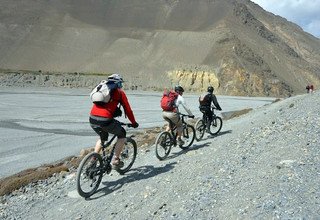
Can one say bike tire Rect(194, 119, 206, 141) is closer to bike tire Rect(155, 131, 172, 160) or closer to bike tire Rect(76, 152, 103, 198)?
bike tire Rect(155, 131, 172, 160)

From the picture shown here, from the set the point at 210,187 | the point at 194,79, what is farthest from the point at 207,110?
the point at 194,79

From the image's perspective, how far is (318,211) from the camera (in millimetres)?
6582

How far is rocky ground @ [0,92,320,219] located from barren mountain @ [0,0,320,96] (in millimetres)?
84809

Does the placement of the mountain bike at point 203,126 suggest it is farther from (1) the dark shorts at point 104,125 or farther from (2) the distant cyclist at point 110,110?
(2) the distant cyclist at point 110,110

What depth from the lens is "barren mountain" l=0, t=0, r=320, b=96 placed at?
10162 centimetres

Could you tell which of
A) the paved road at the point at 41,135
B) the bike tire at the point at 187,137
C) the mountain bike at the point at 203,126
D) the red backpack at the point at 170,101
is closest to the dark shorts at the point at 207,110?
the mountain bike at the point at 203,126

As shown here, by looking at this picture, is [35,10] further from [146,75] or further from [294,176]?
[294,176]

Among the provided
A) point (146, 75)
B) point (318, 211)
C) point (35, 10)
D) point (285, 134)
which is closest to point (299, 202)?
point (318, 211)

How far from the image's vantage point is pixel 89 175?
912cm

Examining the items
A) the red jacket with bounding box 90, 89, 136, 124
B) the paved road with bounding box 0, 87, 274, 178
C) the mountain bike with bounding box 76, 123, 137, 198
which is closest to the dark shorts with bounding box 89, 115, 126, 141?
the red jacket with bounding box 90, 89, 136, 124

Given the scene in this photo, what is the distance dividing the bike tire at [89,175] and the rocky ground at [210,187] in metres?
0.23

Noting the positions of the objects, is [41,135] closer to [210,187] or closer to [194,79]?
[210,187]

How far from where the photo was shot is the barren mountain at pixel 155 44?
10162 centimetres

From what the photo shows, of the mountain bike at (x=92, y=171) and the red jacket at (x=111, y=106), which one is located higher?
the red jacket at (x=111, y=106)
